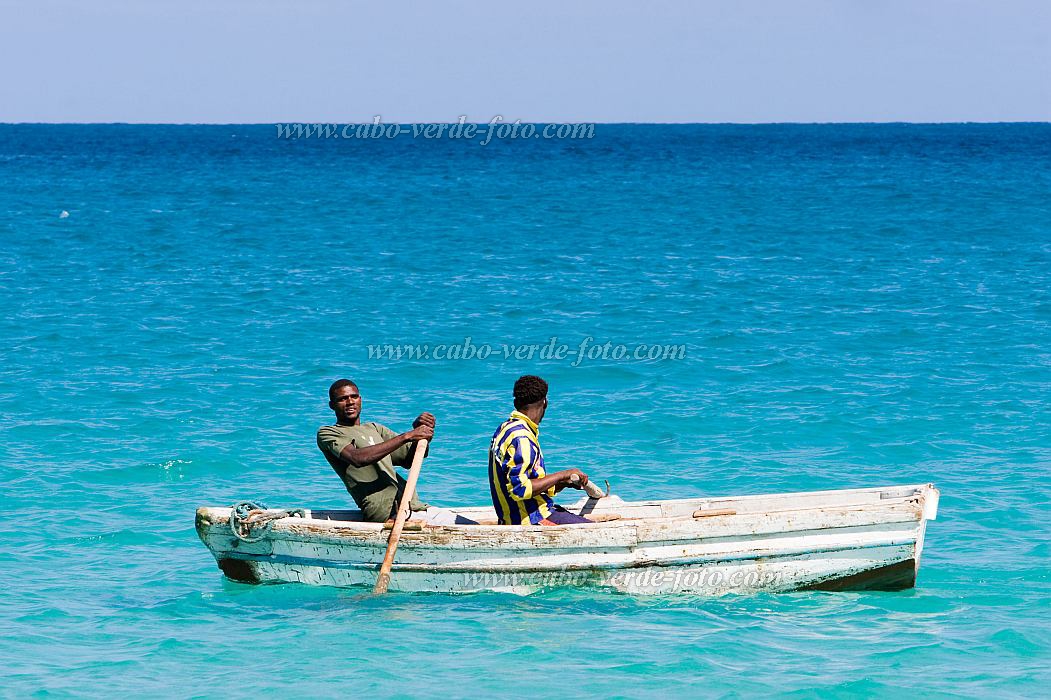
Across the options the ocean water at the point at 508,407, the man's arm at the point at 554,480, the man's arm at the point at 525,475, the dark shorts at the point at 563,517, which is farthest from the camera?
the dark shorts at the point at 563,517

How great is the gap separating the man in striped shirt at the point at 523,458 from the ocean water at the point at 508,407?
2.94 ft

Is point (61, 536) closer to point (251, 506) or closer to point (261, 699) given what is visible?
point (251, 506)

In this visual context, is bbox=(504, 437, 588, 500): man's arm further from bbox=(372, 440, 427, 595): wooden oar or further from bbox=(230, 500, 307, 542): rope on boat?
bbox=(230, 500, 307, 542): rope on boat

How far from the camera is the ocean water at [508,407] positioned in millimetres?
8266

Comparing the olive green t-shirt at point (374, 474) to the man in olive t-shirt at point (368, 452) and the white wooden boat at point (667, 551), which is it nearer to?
the man in olive t-shirt at point (368, 452)

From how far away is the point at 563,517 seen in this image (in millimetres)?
9523

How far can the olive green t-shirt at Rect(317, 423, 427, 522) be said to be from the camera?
30.6 ft

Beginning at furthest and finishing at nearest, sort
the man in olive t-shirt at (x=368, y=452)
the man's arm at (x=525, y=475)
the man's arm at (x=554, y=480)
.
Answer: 1. the man in olive t-shirt at (x=368, y=452)
2. the man's arm at (x=554, y=480)
3. the man's arm at (x=525, y=475)

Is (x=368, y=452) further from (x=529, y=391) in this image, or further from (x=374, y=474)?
(x=529, y=391)

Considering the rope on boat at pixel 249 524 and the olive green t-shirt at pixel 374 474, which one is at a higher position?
the olive green t-shirt at pixel 374 474

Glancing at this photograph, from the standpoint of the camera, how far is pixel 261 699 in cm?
765

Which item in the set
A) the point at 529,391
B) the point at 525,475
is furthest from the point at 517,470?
the point at 529,391

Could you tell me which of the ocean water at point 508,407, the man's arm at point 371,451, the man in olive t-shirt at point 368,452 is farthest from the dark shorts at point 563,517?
the man's arm at point 371,451

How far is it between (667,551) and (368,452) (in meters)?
2.41
